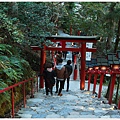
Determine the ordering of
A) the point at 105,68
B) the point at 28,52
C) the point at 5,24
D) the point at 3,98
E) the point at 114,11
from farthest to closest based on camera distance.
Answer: the point at 28,52 < the point at 114,11 < the point at 105,68 < the point at 5,24 < the point at 3,98

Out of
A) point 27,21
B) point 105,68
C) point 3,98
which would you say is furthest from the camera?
point 105,68

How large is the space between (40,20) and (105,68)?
3.03 metres

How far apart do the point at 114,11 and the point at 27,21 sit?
14.7 ft

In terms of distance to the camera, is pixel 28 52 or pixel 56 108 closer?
pixel 56 108

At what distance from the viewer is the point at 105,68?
8188 mm

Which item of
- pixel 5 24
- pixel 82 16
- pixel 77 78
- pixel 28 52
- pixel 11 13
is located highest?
pixel 82 16

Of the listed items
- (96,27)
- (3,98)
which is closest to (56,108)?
(3,98)

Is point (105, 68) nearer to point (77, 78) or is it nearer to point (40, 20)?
point (40, 20)

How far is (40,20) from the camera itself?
764 cm

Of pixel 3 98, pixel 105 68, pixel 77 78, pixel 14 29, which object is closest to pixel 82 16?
pixel 77 78

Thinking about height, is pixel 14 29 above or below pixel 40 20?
below

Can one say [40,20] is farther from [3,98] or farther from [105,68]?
[3,98]

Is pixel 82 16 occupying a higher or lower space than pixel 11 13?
higher

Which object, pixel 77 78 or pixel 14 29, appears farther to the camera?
pixel 77 78
